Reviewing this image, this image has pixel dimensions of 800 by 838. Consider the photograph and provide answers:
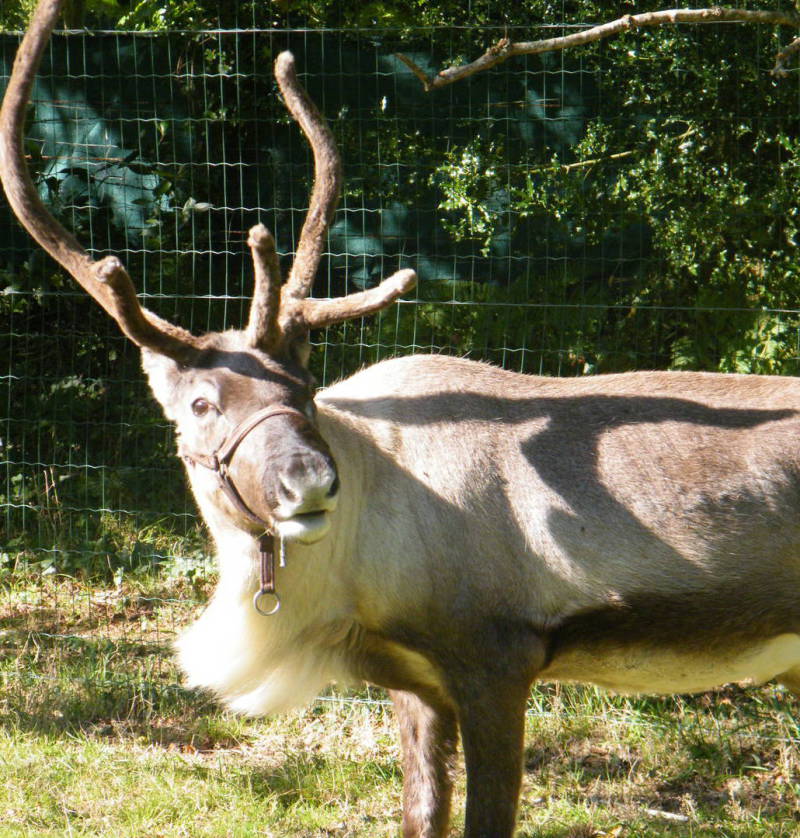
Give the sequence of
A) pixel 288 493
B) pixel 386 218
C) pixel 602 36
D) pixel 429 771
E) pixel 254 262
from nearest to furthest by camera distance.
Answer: pixel 288 493, pixel 254 262, pixel 429 771, pixel 602 36, pixel 386 218

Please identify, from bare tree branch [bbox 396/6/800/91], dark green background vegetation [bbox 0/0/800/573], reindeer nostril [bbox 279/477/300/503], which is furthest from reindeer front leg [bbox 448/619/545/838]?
dark green background vegetation [bbox 0/0/800/573]

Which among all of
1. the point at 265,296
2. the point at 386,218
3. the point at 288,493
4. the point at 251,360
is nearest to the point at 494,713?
the point at 288,493

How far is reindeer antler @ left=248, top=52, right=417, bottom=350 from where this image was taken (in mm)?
3625

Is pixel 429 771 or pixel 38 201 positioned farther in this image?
pixel 429 771

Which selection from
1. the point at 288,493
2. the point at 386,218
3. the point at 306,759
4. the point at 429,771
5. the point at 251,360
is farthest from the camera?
the point at 386,218

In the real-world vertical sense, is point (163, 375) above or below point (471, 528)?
above

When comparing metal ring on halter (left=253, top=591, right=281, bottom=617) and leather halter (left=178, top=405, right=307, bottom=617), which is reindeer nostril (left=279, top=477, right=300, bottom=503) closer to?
leather halter (left=178, top=405, right=307, bottom=617)

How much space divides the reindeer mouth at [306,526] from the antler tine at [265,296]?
675 millimetres

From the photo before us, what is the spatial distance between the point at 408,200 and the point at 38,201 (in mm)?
2671

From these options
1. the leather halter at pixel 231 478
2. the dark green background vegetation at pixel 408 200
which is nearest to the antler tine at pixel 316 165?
the leather halter at pixel 231 478

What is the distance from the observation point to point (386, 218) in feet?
20.3

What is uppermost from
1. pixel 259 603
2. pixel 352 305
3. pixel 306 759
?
pixel 352 305

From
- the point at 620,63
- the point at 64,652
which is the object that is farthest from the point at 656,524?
the point at 64,652

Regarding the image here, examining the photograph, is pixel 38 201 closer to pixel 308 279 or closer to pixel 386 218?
pixel 308 279
